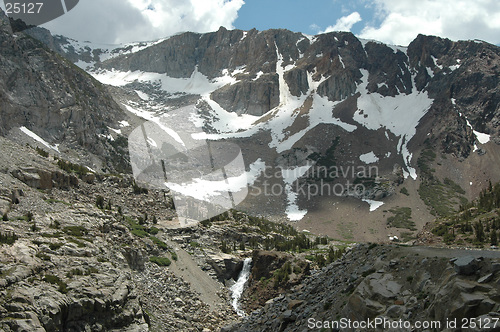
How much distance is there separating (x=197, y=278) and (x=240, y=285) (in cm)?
526

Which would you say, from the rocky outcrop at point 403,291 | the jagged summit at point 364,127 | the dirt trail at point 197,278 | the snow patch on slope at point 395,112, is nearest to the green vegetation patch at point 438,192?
the jagged summit at point 364,127

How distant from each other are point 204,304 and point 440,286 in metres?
22.2

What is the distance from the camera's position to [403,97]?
184 m

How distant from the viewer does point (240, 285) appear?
36062 millimetres

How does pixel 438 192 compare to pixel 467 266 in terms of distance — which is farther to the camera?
pixel 438 192

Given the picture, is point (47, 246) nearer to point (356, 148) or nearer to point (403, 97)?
point (356, 148)

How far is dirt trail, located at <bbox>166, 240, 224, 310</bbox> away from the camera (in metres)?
30.8

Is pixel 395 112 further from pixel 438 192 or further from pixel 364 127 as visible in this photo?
pixel 438 192

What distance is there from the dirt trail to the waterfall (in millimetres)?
1385

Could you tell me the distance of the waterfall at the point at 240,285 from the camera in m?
31.5

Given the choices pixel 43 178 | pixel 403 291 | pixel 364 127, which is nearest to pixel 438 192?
pixel 364 127

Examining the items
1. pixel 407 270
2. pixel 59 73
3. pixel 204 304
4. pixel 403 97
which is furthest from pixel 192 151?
pixel 407 270

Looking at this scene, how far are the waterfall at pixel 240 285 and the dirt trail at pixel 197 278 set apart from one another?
1.38 metres

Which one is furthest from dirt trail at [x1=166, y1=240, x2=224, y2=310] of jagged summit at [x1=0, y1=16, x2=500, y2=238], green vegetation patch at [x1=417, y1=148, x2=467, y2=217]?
green vegetation patch at [x1=417, y1=148, x2=467, y2=217]
